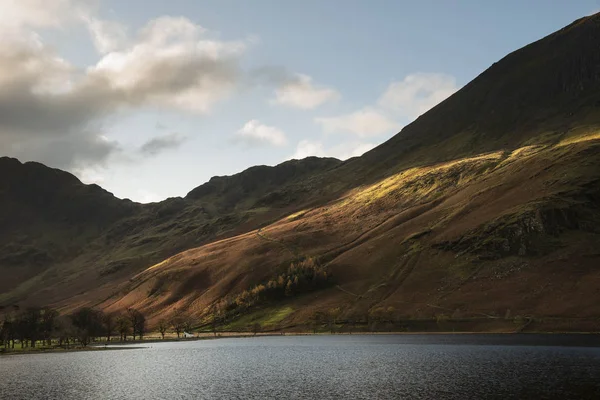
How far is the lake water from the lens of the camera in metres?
80.7

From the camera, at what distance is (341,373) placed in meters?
103

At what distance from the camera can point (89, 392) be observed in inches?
3568

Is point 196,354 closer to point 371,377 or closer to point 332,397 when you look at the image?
point 371,377

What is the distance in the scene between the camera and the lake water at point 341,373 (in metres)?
80.7

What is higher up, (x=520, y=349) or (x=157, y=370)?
(x=157, y=370)

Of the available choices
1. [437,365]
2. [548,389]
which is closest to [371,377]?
[437,365]

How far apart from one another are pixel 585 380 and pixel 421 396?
28.5 m

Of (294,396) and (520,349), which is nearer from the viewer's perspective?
(294,396)

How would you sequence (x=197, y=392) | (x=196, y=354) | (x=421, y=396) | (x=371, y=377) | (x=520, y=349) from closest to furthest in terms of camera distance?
(x=421, y=396) → (x=197, y=392) → (x=371, y=377) → (x=520, y=349) → (x=196, y=354)

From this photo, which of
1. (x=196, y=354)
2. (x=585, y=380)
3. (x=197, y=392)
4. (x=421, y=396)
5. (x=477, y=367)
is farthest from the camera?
(x=196, y=354)

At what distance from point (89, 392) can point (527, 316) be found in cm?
15523

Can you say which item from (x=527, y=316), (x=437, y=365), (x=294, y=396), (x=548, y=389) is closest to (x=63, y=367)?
(x=294, y=396)

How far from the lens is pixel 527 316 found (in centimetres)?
18638

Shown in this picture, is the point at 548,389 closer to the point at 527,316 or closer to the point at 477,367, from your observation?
the point at 477,367
